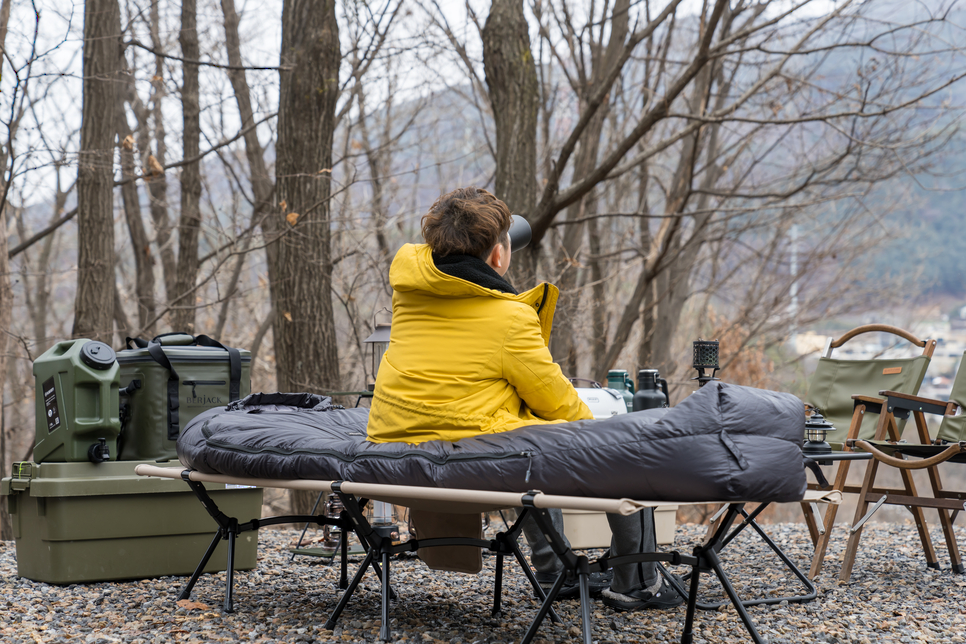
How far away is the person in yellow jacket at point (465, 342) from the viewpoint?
97.3 inches

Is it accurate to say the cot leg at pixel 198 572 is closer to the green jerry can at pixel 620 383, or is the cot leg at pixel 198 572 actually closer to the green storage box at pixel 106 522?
the green storage box at pixel 106 522

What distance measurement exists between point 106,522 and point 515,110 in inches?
176

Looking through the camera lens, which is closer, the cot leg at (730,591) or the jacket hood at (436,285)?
the cot leg at (730,591)

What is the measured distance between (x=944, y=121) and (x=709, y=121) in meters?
3.62

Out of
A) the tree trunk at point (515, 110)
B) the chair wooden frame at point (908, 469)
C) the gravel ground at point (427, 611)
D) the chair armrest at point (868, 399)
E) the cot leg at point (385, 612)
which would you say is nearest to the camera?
the cot leg at point (385, 612)

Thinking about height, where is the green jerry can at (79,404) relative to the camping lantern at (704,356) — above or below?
below

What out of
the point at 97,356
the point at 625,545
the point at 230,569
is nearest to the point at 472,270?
the point at 625,545

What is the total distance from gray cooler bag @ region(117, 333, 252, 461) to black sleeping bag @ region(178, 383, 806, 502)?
1.23 m

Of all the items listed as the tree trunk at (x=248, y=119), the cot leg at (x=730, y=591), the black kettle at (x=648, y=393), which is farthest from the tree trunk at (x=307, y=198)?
the cot leg at (x=730, y=591)

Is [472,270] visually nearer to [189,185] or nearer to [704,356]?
[704,356]

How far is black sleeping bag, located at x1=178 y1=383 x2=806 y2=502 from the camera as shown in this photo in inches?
80.2

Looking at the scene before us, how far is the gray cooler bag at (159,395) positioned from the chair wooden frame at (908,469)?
9.34ft

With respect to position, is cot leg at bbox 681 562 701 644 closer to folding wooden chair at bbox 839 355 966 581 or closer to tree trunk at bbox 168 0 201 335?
folding wooden chair at bbox 839 355 966 581

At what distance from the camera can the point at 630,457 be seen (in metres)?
2.08
